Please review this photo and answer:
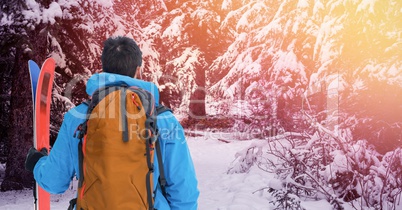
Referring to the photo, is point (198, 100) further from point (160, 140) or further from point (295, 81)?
point (160, 140)

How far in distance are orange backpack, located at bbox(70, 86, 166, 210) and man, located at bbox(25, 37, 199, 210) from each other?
0.09m

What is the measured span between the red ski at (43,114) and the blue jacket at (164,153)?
5.19 ft

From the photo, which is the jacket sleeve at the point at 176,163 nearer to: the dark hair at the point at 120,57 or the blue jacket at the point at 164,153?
the blue jacket at the point at 164,153

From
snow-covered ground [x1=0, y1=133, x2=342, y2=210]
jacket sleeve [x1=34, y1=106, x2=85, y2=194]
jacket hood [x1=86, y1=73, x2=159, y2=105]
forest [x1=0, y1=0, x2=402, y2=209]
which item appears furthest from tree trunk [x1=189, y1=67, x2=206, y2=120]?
jacket hood [x1=86, y1=73, x2=159, y2=105]

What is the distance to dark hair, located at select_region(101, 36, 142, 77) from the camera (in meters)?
2.11

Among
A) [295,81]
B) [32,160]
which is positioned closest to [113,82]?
[32,160]

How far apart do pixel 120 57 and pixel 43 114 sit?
92.0 inches

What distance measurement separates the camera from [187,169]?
2.11 meters

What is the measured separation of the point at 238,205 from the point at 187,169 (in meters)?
4.19

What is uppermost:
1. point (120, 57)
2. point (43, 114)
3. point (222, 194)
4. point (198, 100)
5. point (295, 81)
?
point (295, 81)

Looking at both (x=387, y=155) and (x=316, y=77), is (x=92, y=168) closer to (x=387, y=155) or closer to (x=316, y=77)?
(x=387, y=155)

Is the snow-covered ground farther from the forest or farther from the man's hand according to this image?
the man's hand

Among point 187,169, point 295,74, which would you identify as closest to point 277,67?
point 295,74

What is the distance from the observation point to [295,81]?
965 centimetres
